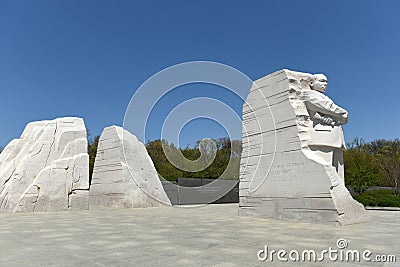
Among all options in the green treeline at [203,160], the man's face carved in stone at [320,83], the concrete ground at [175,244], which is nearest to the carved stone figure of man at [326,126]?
the man's face carved in stone at [320,83]

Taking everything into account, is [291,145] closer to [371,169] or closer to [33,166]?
[33,166]

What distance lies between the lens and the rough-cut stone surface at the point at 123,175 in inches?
583

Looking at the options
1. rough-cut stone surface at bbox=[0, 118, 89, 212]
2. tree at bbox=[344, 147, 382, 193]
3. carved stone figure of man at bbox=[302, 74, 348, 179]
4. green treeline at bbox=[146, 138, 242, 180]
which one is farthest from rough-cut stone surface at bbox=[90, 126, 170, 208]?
tree at bbox=[344, 147, 382, 193]

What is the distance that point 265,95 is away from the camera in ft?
32.1

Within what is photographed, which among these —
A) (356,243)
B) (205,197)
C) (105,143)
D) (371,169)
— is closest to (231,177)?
(205,197)

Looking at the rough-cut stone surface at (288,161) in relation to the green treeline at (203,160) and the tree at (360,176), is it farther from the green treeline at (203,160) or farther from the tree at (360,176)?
the tree at (360,176)

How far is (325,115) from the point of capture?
8.88m

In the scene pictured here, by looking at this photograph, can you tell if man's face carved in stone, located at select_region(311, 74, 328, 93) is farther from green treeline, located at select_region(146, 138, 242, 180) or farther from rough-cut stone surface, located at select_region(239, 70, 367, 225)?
green treeline, located at select_region(146, 138, 242, 180)

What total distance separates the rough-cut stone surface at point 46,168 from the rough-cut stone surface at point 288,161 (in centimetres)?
660

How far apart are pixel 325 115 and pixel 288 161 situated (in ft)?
5.20

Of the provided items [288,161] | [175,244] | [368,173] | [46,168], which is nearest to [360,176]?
[368,173]

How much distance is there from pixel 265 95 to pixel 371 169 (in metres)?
16.9

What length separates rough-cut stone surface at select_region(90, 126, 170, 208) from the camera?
14797 mm

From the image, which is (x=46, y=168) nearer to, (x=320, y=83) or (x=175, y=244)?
(x=175, y=244)
